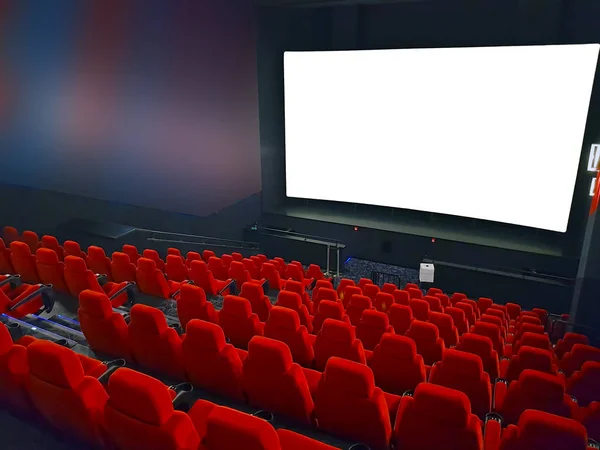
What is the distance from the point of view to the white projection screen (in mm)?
8586

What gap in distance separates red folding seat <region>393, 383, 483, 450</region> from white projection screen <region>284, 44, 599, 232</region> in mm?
7827

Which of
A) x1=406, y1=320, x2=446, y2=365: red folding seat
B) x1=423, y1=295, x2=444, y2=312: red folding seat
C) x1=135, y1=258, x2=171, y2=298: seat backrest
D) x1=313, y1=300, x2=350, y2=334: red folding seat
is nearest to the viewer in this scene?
x1=406, y1=320, x2=446, y2=365: red folding seat

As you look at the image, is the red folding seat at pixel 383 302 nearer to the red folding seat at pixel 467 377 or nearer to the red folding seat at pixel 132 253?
the red folding seat at pixel 467 377

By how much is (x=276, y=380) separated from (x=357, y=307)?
2.65 metres

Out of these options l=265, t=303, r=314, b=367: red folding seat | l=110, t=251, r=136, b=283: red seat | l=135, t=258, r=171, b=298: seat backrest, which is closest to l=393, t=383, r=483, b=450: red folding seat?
l=265, t=303, r=314, b=367: red folding seat

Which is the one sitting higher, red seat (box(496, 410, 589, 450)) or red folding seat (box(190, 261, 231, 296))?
red seat (box(496, 410, 589, 450))

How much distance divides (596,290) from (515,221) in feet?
10.6

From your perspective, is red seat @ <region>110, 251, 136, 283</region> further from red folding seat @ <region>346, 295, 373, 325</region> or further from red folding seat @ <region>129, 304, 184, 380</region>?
red folding seat @ <region>346, 295, 373, 325</region>

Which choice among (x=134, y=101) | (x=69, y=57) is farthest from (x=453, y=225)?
(x=69, y=57)

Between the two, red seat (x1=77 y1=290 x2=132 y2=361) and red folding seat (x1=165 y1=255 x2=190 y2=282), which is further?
red folding seat (x1=165 y1=255 x2=190 y2=282)

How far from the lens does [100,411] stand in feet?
8.42

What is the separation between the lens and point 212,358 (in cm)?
308

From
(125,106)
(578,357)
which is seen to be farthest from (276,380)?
(125,106)

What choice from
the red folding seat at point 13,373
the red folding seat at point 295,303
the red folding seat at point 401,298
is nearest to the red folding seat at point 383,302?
the red folding seat at point 401,298
